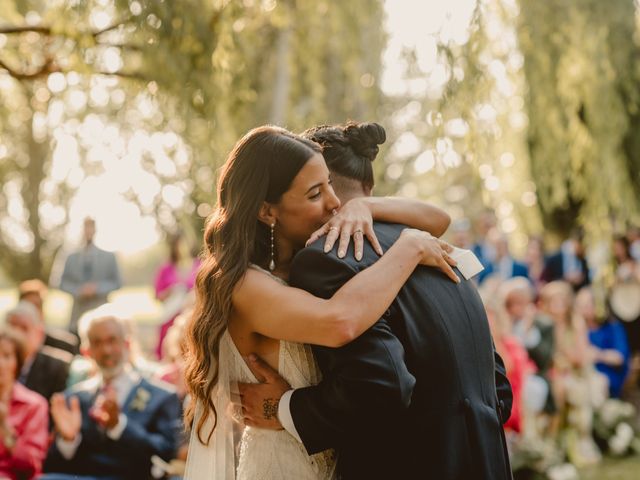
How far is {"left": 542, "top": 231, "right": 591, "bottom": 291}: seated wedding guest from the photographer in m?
10.2

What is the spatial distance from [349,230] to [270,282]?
261mm

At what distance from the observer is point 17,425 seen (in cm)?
450

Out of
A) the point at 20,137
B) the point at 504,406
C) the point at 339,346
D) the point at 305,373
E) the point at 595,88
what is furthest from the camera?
the point at 20,137

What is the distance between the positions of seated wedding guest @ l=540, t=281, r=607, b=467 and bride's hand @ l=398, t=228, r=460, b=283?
5164 mm

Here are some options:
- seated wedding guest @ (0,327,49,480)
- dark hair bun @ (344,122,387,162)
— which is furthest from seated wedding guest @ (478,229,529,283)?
dark hair bun @ (344,122,387,162)

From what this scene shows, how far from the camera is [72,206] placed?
17078 mm

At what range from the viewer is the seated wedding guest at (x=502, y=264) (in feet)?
31.8

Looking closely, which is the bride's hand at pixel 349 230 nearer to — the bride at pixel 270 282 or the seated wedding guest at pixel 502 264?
the bride at pixel 270 282

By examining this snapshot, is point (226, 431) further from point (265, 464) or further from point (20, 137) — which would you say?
point (20, 137)

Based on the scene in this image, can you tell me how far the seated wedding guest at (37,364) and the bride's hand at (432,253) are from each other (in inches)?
148

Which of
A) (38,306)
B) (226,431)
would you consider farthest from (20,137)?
(226,431)

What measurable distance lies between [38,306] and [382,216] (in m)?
4.69

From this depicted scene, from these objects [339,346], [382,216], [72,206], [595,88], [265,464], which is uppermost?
[595,88]

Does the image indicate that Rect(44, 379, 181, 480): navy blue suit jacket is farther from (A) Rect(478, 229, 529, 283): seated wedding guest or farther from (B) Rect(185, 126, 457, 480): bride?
(A) Rect(478, 229, 529, 283): seated wedding guest
